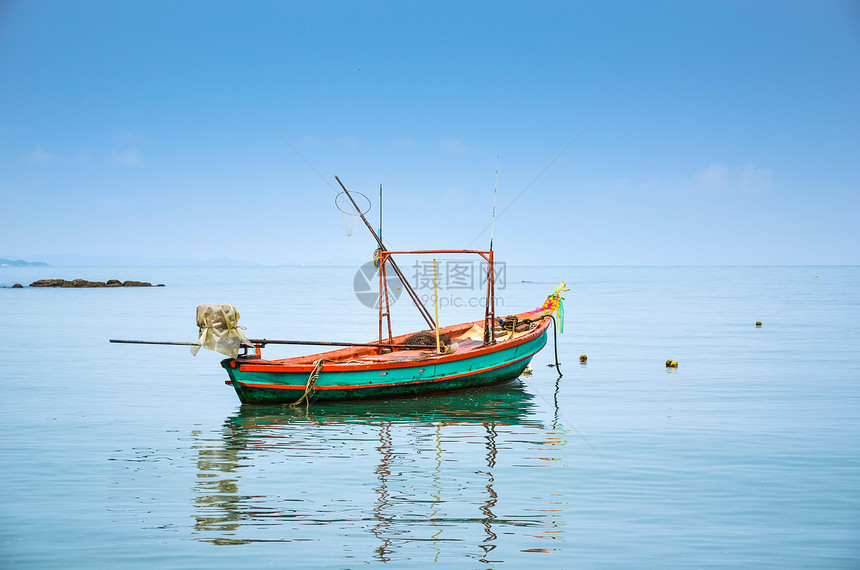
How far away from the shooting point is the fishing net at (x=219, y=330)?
16781mm

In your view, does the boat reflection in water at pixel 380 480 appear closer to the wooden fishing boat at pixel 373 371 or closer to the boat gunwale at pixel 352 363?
the wooden fishing boat at pixel 373 371

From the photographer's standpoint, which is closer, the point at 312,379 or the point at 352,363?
the point at 312,379

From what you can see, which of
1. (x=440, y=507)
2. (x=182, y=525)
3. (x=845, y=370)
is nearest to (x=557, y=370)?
(x=845, y=370)

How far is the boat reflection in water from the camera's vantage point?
9.68 meters

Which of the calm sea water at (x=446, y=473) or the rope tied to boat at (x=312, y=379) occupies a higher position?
the rope tied to boat at (x=312, y=379)

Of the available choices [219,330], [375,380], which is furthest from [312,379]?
[219,330]

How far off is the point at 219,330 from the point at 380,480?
22.2ft

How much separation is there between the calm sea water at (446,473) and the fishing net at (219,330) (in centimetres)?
202

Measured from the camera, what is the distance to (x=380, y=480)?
1229 cm

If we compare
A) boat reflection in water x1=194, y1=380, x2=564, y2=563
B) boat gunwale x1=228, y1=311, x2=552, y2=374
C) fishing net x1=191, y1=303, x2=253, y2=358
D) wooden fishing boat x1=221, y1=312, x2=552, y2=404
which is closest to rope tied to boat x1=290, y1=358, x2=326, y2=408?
wooden fishing boat x1=221, y1=312, x2=552, y2=404

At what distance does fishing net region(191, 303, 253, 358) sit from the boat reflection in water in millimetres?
2009

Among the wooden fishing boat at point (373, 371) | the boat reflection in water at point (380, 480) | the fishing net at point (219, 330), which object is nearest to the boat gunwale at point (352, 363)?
the wooden fishing boat at point (373, 371)

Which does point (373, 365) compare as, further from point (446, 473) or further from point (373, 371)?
point (446, 473)

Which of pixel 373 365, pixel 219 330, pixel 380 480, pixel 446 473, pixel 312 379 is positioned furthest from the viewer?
pixel 373 365
